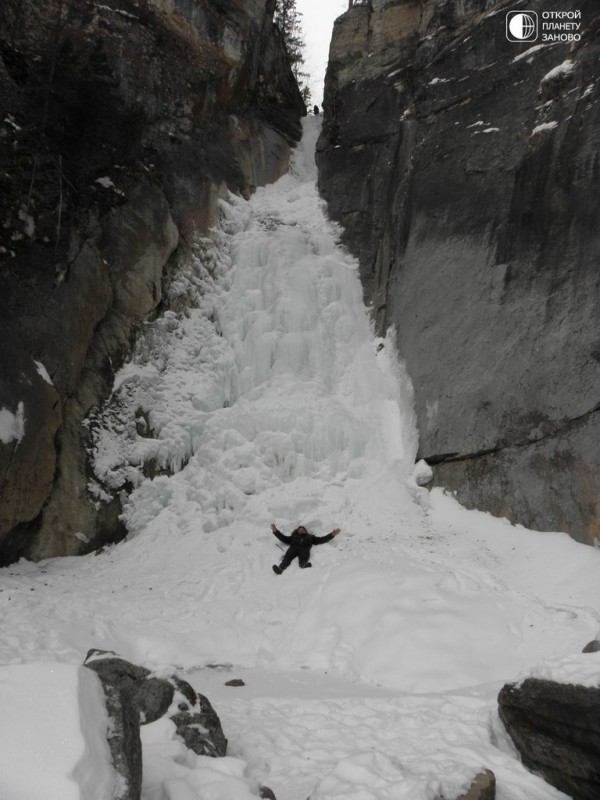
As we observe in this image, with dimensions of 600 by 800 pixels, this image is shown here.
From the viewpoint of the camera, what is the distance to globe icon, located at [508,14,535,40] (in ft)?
40.5

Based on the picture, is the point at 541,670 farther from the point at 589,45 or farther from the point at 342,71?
the point at 342,71

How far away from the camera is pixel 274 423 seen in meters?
11.3

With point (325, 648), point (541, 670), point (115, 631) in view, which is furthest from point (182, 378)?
point (541, 670)

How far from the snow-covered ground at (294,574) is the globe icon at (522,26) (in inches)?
235

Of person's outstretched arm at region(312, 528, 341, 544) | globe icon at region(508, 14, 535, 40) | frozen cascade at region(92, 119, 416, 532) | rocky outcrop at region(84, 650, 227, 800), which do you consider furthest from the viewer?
globe icon at region(508, 14, 535, 40)

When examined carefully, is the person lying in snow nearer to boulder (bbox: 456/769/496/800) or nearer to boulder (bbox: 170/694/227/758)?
boulder (bbox: 170/694/227/758)

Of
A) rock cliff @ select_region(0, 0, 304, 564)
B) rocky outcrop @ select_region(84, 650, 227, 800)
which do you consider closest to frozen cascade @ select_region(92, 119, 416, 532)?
rock cliff @ select_region(0, 0, 304, 564)

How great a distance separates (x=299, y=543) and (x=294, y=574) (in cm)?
56

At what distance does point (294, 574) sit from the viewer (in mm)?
8531

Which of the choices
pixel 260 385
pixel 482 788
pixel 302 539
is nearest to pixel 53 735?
pixel 482 788

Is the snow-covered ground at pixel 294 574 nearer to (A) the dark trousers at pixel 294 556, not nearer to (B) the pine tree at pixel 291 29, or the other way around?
(A) the dark trousers at pixel 294 556

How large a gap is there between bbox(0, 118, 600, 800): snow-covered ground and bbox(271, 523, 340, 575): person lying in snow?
173 millimetres

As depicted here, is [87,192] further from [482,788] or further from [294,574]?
[482,788]

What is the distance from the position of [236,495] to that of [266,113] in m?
13.4
